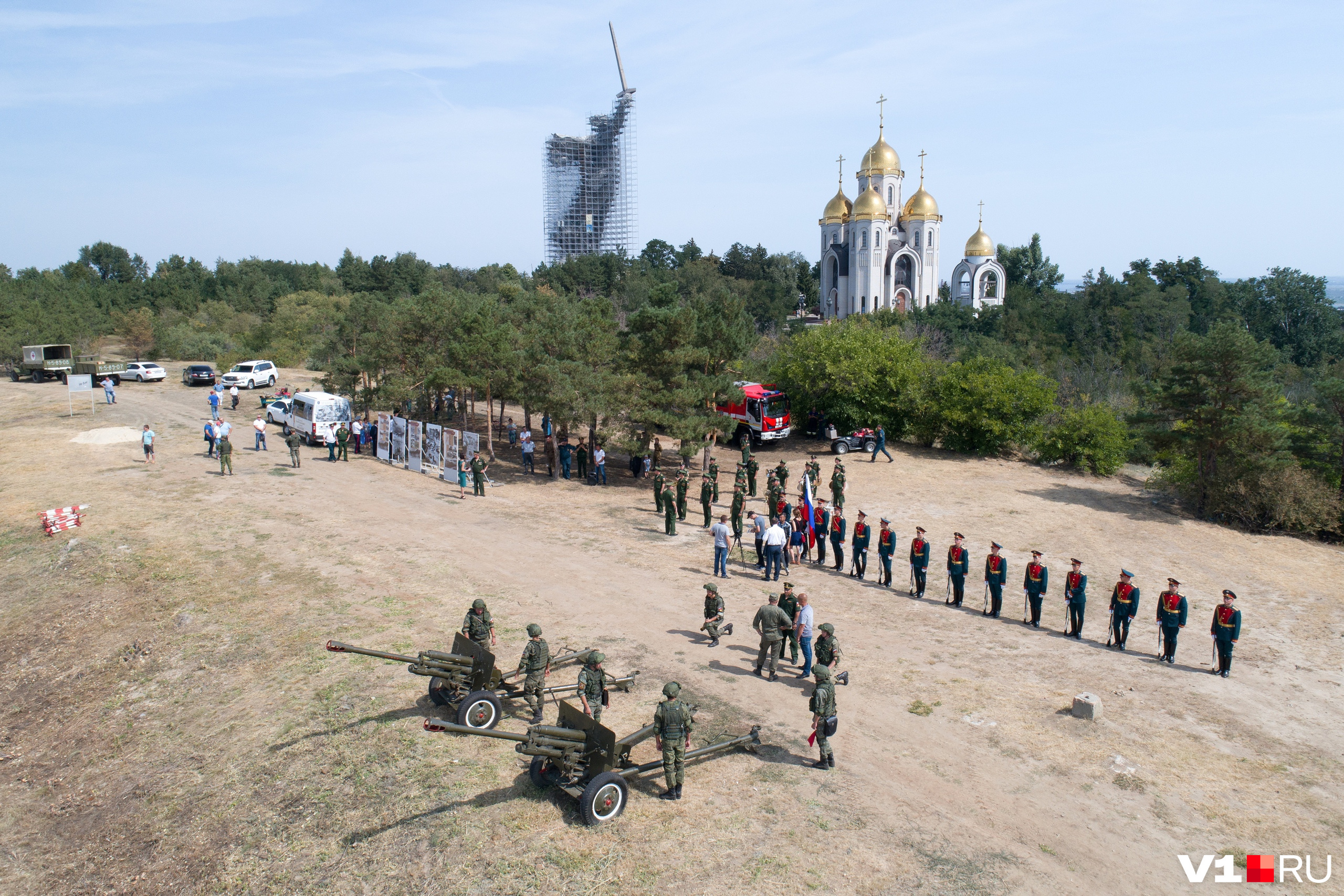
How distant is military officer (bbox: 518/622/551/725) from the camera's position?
10.4 m

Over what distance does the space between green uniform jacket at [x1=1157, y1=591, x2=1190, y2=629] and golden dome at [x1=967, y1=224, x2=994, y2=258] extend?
94.4m

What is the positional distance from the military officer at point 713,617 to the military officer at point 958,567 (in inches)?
223

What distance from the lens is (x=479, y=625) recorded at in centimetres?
1121

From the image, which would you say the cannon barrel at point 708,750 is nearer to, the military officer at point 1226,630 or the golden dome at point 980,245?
the military officer at point 1226,630

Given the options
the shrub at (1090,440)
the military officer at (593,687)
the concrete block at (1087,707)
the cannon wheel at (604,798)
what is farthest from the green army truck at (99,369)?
the concrete block at (1087,707)

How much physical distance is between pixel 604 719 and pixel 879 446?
23486 millimetres

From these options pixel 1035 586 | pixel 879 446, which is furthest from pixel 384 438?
pixel 1035 586

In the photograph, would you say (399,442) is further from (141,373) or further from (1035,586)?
(141,373)

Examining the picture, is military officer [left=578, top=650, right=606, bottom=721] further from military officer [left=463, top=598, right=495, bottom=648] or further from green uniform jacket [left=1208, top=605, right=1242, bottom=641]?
green uniform jacket [left=1208, top=605, right=1242, bottom=641]

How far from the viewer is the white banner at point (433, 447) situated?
27.4 meters

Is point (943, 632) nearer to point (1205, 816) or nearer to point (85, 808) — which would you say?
point (1205, 816)

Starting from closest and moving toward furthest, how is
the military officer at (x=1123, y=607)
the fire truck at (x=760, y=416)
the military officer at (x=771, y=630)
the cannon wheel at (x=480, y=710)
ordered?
the cannon wheel at (x=480, y=710), the military officer at (x=771, y=630), the military officer at (x=1123, y=607), the fire truck at (x=760, y=416)

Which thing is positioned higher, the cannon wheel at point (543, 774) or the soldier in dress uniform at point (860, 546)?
the soldier in dress uniform at point (860, 546)

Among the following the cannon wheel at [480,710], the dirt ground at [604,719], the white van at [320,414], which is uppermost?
the white van at [320,414]
